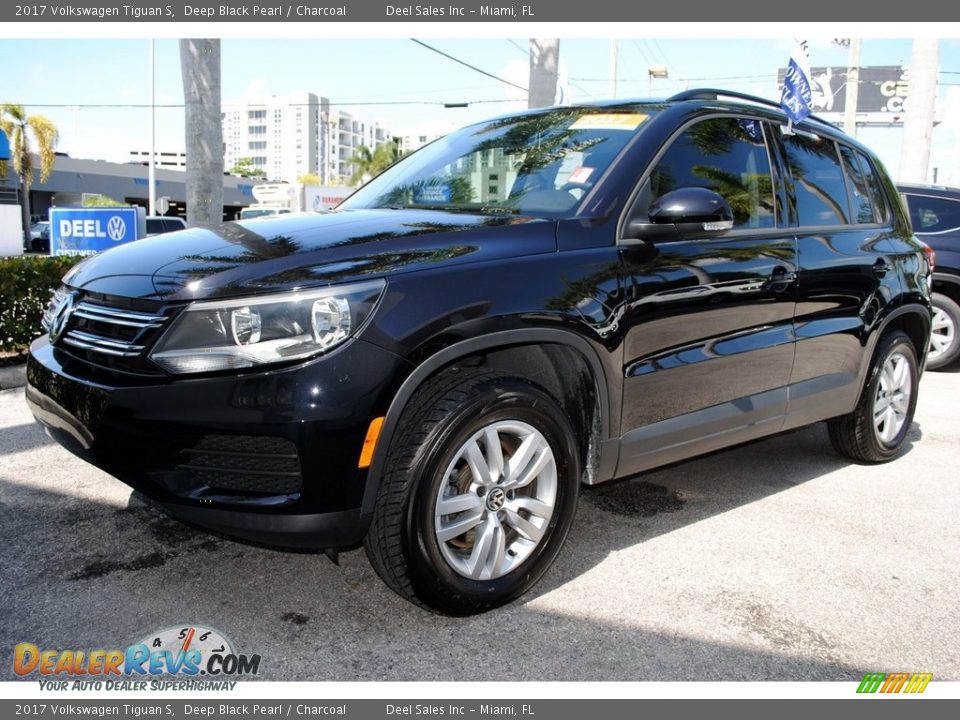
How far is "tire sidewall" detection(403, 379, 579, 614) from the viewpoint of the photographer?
106 inches

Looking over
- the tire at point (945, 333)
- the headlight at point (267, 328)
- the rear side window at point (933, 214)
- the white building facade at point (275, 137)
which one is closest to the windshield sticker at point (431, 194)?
the headlight at point (267, 328)

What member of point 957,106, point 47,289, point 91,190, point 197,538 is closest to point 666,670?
point 197,538

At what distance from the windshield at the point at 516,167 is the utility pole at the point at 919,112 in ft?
53.9

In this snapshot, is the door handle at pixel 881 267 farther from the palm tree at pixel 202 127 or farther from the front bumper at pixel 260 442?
the palm tree at pixel 202 127

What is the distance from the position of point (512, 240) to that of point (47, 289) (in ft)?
18.9

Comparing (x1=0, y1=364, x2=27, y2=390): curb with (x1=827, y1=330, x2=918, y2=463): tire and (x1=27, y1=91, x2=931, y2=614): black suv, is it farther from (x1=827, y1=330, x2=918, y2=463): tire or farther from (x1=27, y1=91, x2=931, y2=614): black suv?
(x1=827, y1=330, x2=918, y2=463): tire

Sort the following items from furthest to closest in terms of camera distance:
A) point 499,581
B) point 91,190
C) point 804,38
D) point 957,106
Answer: point 91,190 < point 957,106 < point 804,38 < point 499,581

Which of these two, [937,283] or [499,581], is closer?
[499,581]

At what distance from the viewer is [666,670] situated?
270cm

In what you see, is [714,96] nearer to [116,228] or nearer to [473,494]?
[473,494]

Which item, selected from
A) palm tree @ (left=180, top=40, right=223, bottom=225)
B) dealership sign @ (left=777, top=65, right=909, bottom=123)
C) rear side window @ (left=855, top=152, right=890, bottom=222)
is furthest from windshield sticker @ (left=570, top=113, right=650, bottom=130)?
dealership sign @ (left=777, top=65, right=909, bottom=123)

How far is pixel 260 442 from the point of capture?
254 cm

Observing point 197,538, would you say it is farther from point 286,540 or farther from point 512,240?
point 512,240

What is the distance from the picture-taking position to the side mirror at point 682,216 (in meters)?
3.20
